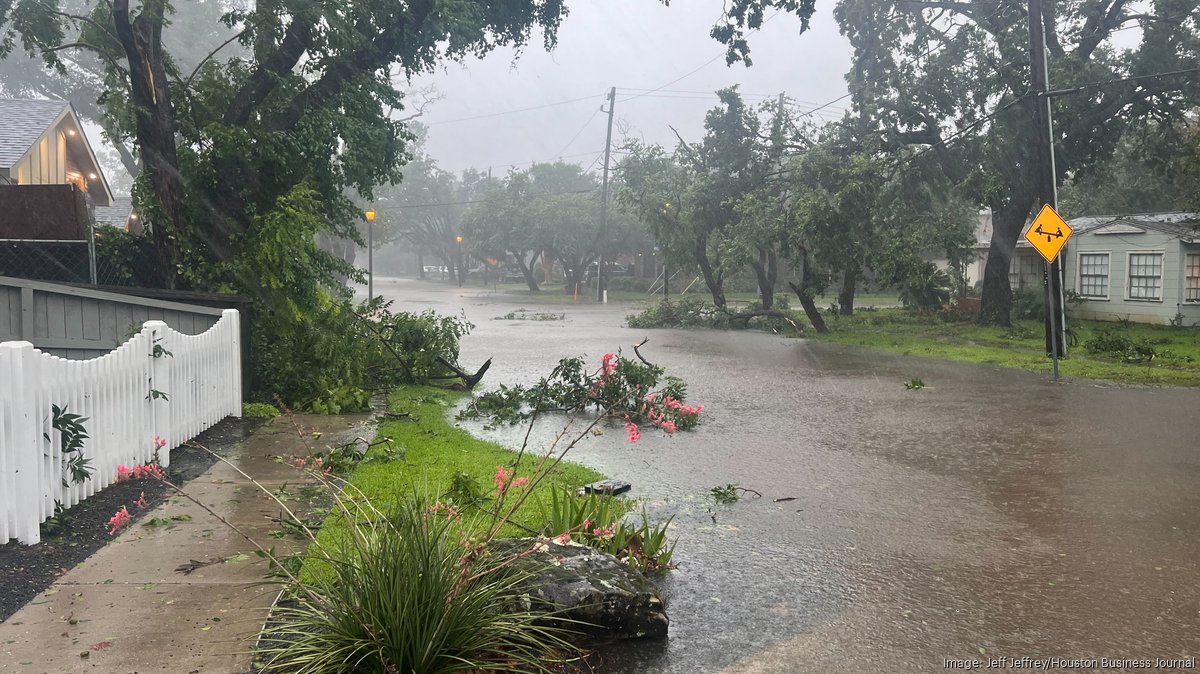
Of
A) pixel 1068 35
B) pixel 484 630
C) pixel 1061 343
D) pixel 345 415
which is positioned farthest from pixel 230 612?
pixel 1068 35

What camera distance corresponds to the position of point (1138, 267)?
29.7m

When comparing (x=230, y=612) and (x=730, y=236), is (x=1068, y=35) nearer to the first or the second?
(x=730, y=236)

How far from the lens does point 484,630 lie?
3.99m

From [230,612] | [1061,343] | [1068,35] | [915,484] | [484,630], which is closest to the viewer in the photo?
[484,630]

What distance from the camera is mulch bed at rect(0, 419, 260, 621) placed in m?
4.80

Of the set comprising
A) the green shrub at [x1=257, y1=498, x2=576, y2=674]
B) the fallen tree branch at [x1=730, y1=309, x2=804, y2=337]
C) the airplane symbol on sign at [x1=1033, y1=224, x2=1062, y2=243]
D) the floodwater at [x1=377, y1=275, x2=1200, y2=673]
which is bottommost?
the floodwater at [x1=377, y1=275, x2=1200, y2=673]

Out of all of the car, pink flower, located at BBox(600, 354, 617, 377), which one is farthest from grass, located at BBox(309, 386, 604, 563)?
the car

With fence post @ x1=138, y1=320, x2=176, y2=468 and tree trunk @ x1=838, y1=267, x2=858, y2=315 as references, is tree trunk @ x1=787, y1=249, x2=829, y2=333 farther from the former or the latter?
fence post @ x1=138, y1=320, x2=176, y2=468

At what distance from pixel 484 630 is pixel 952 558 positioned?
348 centimetres

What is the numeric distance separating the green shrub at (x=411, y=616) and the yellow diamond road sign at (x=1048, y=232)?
15319mm

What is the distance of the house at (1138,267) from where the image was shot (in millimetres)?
28047

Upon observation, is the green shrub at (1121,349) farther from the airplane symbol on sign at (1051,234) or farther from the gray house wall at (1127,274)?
the gray house wall at (1127,274)

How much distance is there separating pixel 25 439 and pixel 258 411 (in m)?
5.47

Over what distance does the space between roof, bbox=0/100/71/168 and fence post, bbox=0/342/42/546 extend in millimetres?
17416
